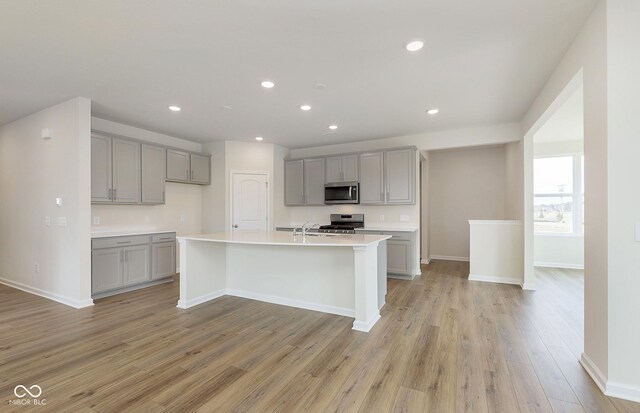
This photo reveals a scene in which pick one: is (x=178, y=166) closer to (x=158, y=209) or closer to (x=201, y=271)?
(x=158, y=209)

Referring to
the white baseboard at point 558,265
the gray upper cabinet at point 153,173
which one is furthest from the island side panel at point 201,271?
the white baseboard at point 558,265

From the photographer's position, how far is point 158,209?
536cm

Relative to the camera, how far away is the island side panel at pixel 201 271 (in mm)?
3713

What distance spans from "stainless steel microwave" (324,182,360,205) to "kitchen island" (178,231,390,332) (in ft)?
6.84

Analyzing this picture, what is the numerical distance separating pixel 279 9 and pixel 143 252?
13.4ft

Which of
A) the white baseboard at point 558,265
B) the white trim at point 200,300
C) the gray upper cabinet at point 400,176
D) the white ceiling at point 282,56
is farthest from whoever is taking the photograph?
the white baseboard at point 558,265

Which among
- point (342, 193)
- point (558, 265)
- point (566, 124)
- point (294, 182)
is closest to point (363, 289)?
point (342, 193)

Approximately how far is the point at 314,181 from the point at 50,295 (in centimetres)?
450

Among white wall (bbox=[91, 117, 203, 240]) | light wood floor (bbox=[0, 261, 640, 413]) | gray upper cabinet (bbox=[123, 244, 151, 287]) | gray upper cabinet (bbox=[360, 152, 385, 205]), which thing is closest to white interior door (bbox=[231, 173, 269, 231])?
white wall (bbox=[91, 117, 203, 240])

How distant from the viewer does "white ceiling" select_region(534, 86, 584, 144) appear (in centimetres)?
396

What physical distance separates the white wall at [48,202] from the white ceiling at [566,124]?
6.10m

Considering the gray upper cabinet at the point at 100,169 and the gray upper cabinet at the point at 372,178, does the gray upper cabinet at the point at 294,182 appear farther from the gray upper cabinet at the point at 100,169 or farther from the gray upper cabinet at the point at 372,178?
the gray upper cabinet at the point at 100,169

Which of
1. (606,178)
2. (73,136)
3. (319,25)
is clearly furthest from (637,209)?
(73,136)

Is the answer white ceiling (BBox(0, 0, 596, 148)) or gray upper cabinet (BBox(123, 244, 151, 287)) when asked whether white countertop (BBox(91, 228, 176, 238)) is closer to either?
gray upper cabinet (BBox(123, 244, 151, 287))
